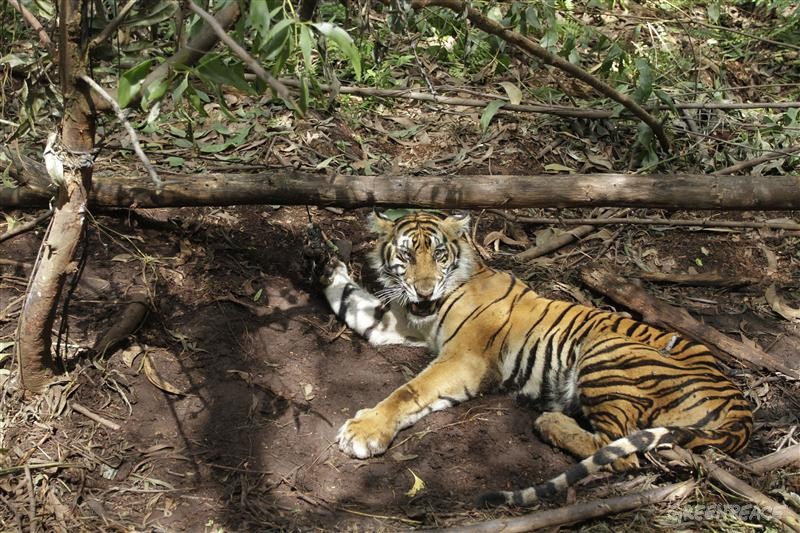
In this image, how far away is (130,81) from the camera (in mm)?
2344

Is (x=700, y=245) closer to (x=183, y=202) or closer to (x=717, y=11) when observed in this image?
(x=717, y=11)

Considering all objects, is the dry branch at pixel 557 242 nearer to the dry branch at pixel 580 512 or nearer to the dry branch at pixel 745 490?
the dry branch at pixel 745 490

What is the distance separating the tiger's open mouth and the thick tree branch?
63.4 inches

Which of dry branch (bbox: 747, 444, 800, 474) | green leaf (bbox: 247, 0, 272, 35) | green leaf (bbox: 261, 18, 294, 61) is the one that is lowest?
dry branch (bbox: 747, 444, 800, 474)

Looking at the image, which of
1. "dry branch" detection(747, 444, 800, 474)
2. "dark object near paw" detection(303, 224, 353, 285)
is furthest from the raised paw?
"dry branch" detection(747, 444, 800, 474)

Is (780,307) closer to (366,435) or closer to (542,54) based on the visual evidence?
(542,54)

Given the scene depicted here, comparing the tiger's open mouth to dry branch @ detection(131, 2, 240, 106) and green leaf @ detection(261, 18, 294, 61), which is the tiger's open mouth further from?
green leaf @ detection(261, 18, 294, 61)

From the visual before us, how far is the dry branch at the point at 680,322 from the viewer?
459cm

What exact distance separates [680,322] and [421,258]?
163cm

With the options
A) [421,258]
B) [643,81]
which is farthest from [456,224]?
[643,81]

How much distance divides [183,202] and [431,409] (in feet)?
5.88

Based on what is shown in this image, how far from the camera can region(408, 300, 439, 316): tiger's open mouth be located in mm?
4770

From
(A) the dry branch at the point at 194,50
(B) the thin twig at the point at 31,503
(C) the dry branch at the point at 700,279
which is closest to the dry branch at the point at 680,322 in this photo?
(C) the dry branch at the point at 700,279

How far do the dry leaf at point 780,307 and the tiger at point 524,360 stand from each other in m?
1.11
